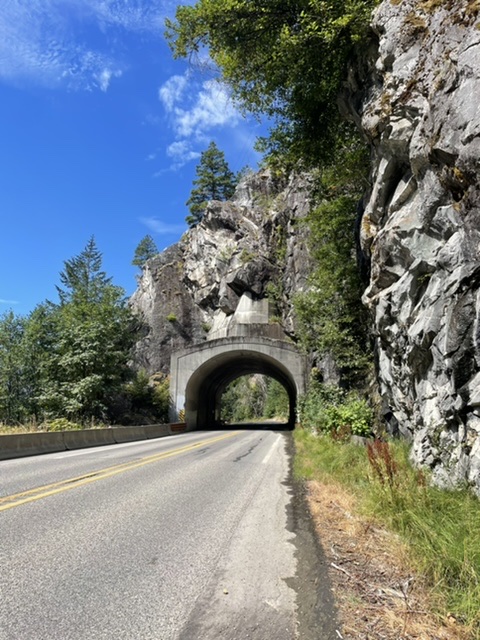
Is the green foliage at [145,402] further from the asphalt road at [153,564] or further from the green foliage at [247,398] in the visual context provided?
the green foliage at [247,398]

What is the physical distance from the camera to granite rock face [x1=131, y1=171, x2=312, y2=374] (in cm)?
4138

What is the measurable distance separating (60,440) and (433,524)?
13.4m

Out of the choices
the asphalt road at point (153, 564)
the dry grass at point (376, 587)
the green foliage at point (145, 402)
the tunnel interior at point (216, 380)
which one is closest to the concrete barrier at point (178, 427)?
the tunnel interior at point (216, 380)

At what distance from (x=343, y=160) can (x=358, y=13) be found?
16.8 feet

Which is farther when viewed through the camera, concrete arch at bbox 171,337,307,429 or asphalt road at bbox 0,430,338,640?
concrete arch at bbox 171,337,307,429

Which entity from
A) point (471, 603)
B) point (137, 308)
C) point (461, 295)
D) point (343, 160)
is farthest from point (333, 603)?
point (137, 308)

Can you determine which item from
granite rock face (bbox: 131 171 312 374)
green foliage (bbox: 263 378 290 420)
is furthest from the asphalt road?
green foliage (bbox: 263 378 290 420)

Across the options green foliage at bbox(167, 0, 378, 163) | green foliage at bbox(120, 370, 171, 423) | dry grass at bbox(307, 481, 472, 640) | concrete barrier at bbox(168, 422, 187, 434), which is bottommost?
concrete barrier at bbox(168, 422, 187, 434)

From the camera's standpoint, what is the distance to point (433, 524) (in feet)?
13.0

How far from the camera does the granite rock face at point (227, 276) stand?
136ft

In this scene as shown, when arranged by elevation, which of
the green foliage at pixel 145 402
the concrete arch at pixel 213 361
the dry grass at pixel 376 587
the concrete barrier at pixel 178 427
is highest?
the concrete arch at pixel 213 361

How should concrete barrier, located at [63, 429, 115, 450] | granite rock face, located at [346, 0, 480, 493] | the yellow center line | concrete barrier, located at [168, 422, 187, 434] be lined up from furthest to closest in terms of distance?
concrete barrier, located at [168, 422, 187, 434], concrete barrier, located at [63, 429, 115, 450], the yellow center line, granite rock face, located at [346, 0, 480, 493]

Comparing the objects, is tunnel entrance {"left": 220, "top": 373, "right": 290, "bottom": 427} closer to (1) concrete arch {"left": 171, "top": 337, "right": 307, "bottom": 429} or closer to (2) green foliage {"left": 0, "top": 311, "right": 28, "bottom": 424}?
(1) concrete arch {"left": 171, "top": 337, "right": 307, "bottom": 429}

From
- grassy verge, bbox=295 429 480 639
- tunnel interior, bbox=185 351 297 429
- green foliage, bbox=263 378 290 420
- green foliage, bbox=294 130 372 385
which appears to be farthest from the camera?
green foliage, bbox=263 378 290 420
